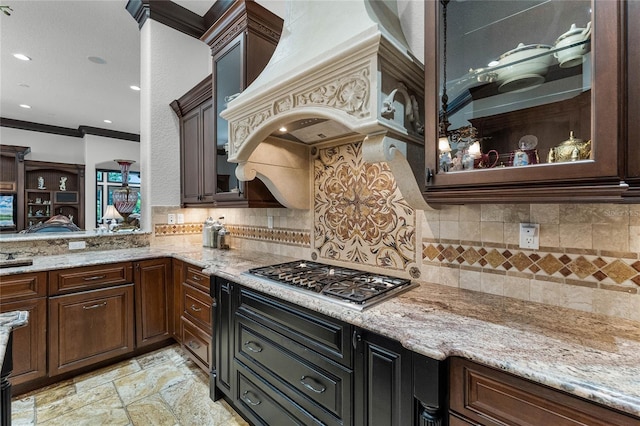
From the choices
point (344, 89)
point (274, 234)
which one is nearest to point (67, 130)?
point (274, 234)

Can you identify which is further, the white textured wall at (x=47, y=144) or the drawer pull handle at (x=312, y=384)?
the white textured wall at (x=47, y=144)

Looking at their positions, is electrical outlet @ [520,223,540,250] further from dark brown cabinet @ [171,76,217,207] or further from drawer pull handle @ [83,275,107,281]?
drawer pull handle @ [83,275,107,281]

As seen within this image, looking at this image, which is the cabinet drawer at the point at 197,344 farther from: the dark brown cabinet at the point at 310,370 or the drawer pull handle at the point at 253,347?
the drawer pull handle at the point at 253,347

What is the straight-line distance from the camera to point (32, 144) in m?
6.46

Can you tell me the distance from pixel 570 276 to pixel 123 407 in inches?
109

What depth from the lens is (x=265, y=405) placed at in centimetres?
169

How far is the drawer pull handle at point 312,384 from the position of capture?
138cm

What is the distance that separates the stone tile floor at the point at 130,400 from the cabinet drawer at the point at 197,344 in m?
0.15

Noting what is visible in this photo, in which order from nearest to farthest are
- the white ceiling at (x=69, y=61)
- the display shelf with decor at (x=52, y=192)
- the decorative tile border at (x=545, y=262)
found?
the decorative tile border at (x=545, y=262)
the white ceiling at (x=69, y=61)
the display shelf with decor at (x=52, y=192)

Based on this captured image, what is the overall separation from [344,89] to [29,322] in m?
2.76

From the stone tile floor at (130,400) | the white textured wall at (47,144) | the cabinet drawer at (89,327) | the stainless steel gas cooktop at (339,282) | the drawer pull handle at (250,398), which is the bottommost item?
the stone tile floor at (130,400)

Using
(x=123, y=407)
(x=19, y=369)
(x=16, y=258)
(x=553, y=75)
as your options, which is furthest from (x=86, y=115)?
(x=553, y=75)

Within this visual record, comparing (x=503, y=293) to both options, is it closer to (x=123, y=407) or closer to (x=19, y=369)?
(x=123, y=407)

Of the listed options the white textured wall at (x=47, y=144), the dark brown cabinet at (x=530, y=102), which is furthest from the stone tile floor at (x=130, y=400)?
the white textured wall at (x=47, y=144)
